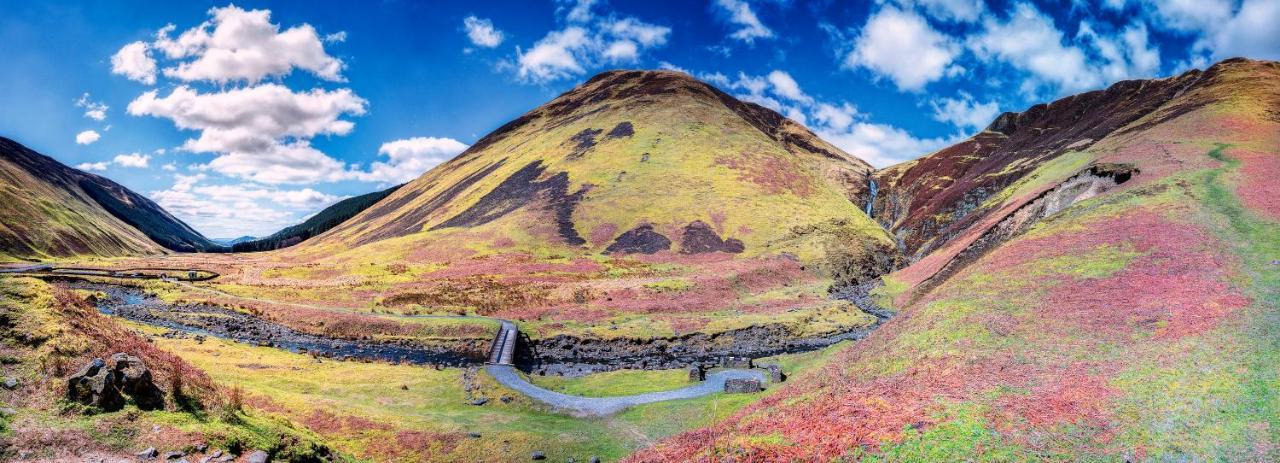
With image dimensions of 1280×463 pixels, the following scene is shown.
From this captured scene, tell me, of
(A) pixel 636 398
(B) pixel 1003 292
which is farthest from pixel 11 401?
(B) pixel 1003 292

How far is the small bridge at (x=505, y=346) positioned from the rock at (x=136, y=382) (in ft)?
106

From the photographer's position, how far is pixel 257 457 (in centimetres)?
1460

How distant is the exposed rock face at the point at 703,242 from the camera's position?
327 ft

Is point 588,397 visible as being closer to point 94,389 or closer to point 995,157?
point 94,389

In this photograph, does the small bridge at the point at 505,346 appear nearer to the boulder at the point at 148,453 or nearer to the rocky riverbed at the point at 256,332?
the rocky riverbed at the point at 256,332

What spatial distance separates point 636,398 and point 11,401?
94.0 feet

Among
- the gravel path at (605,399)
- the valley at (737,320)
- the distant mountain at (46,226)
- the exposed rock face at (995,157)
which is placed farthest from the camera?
the distant mountain at (46,226)

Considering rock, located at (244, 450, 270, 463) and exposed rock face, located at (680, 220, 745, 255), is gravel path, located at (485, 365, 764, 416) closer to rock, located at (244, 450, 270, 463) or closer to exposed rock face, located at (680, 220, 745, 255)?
rock, located at (244, 450, 270, 463)

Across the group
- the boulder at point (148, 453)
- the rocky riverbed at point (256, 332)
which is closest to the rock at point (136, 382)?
the boulder at point (148, 453)

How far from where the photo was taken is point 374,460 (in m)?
24.9

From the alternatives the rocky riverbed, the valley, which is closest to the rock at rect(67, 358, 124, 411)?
the valley

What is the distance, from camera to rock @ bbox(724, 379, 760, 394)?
35875 millimetres

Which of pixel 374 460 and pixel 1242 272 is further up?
pixel 1242 272

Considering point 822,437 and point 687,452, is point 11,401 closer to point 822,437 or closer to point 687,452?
point 687,452
